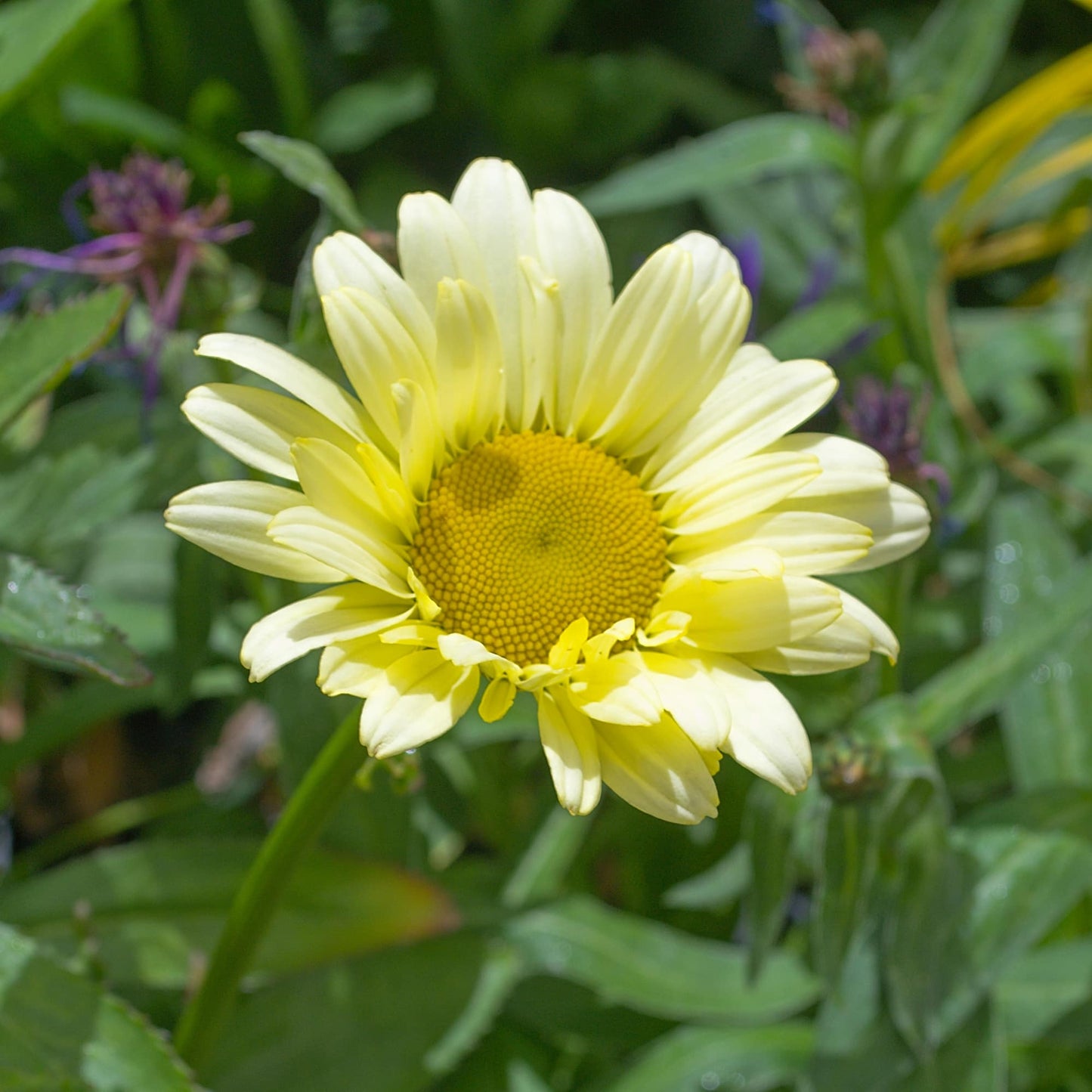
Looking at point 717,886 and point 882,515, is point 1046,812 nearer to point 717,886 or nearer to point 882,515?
point 717,886

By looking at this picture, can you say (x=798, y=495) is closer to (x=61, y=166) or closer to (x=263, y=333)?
(x=263, y=333)

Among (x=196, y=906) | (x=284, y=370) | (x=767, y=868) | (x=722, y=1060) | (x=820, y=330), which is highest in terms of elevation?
(x=284, y=370)

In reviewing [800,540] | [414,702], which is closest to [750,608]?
[800,540]

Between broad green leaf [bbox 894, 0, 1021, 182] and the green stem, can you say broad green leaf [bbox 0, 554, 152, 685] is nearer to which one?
the green stem

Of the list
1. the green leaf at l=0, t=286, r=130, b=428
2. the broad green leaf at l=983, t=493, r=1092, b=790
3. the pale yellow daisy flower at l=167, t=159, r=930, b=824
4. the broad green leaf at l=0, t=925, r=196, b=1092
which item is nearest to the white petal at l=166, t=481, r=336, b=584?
the pale yellow daisy flower at l=167, t=159, r=930, b=824

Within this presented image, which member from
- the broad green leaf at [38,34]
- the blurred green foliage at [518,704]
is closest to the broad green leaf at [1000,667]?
the blurred green foliage at [518,704]

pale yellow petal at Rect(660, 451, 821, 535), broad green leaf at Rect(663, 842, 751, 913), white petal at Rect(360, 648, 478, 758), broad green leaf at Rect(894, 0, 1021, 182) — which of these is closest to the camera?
white petal at Rect(360, 648, 478, 758)
